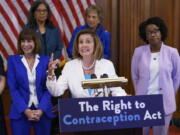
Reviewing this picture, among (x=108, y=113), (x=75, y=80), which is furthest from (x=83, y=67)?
(x=108, y=113)

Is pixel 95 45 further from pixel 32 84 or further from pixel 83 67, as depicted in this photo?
pixel 32 84

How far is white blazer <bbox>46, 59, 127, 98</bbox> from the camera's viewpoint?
2.84 meters

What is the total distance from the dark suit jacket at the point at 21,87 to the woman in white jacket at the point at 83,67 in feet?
1.50

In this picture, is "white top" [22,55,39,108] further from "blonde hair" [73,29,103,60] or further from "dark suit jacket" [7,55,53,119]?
"blonde hair" [73,29,103,60]

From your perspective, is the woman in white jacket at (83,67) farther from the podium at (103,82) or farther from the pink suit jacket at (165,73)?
the pink suit jacket at (165,73)

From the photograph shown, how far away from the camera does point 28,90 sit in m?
3.38

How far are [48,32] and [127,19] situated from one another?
4.70ft

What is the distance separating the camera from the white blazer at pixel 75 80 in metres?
2.84

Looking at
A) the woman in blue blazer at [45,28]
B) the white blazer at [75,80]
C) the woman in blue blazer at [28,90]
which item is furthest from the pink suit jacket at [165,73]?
the woman in blue blazer at [45,28]

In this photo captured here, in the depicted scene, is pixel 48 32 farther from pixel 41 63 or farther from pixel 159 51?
pixel 159 51

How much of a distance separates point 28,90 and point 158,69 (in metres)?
1.23

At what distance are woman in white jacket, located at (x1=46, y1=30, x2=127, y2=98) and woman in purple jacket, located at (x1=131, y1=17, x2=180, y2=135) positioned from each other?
62 cm

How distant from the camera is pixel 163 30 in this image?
3562 millimetres

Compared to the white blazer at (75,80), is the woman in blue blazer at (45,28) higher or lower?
higher
